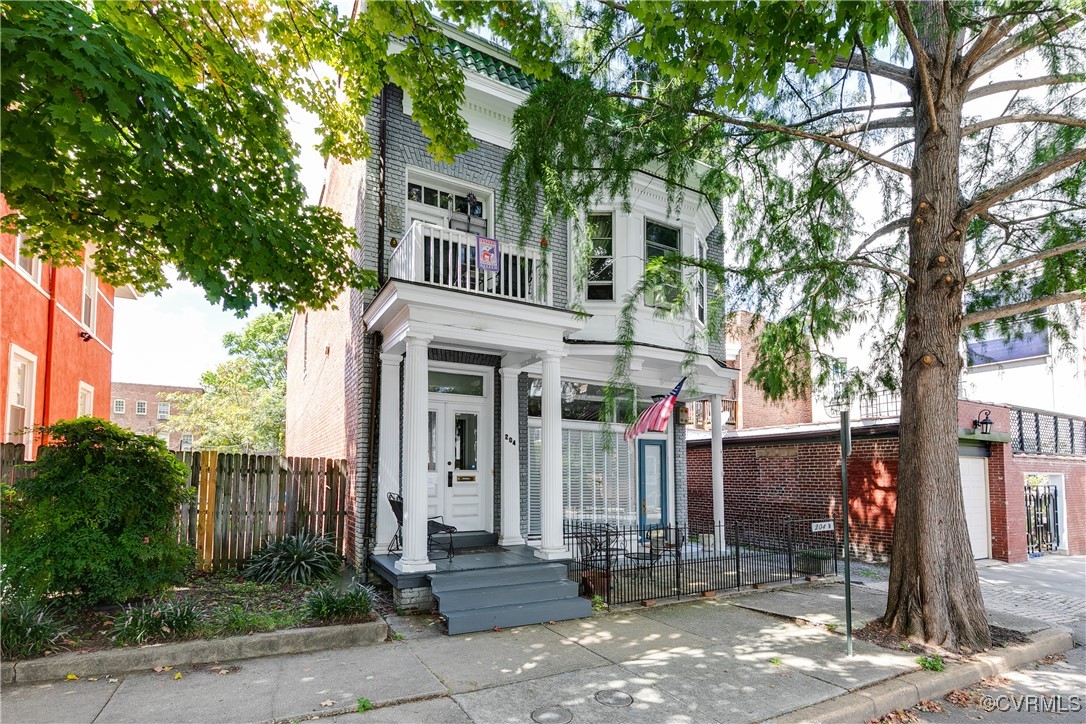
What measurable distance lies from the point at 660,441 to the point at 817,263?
652cm

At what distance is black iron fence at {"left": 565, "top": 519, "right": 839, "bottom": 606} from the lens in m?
8.88

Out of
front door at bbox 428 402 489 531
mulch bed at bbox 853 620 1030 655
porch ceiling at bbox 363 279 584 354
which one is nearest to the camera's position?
mulch bed at bbox 853 620 1030 655

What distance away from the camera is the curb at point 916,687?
5.19 metres

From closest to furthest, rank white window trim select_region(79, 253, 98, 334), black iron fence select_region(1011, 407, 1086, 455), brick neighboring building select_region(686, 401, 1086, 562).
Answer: brick neighboring building select_region(686, 401, 1086, 562) < white window trim select_region(79, 253, 98, 334) < black iron fence select_region(1011, 407, 1086, 455)

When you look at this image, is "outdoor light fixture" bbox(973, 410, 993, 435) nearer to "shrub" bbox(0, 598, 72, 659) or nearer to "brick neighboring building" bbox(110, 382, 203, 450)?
"shrub" bbox(0, 598, 72, 659)

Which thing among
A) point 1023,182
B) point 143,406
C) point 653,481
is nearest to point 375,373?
point 653,481

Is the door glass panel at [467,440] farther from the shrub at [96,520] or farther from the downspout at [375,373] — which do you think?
the shrub at [96,520]

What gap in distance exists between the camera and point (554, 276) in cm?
1116

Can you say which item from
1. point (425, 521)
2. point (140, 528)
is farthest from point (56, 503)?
point (425, 521)

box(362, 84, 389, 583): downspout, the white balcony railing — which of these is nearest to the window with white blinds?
the white balcony railing

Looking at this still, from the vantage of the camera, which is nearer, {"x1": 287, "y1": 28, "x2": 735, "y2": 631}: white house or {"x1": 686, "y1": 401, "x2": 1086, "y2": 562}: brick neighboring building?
{"x1": 287, "y1": 28, "x2": 735, "y2": 631}: white house

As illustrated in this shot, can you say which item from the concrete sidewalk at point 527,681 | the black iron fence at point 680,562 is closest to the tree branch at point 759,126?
the black iron fence at point 680,562

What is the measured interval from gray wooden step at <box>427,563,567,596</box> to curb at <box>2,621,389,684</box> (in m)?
1.10

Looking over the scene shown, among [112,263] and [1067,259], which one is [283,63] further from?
[1067,259]
